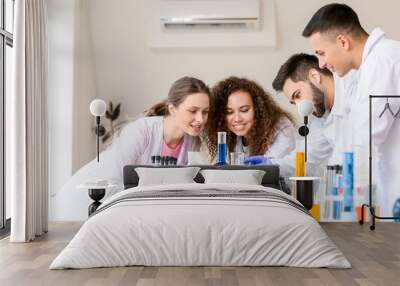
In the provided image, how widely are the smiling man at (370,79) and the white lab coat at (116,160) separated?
188 centimetres

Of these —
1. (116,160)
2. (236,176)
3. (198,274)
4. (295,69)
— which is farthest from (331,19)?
(198,274)

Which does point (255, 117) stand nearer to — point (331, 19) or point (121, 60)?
point (331, 19)

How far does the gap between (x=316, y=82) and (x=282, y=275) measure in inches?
135

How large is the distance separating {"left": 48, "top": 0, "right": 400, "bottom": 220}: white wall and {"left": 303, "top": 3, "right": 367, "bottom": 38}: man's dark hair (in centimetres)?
8

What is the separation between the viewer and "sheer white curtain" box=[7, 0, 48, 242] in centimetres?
546

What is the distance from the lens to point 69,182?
23.0 feet

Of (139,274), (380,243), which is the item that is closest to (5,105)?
(139,274)

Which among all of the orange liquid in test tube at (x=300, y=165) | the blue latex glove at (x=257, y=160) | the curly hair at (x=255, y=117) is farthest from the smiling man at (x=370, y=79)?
the blue latex glove at (x=257, y=160)

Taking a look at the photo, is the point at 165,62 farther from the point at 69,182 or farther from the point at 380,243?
the point at 380,243

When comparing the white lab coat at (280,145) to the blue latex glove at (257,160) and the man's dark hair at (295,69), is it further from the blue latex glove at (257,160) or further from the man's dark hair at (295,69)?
the man's dark hair at (295,69)

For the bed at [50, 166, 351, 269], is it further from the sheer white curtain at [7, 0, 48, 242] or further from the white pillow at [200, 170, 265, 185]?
Answer: the white pillow at [200, 170, 265, 185]

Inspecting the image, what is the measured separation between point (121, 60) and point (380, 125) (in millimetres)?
3128

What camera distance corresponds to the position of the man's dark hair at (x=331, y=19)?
22.9ft

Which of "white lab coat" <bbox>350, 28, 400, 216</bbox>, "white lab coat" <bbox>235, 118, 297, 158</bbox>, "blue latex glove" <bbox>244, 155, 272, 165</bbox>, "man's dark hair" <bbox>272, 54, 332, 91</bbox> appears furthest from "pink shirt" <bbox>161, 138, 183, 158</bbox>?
"white lab coat" <bbox>350, 28, 400, 216</bbox>
